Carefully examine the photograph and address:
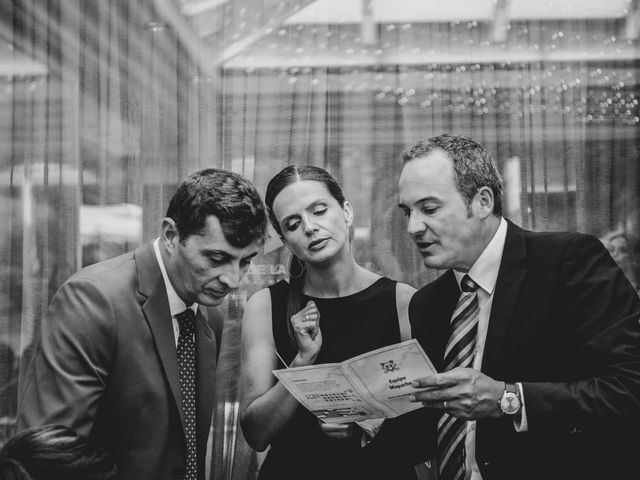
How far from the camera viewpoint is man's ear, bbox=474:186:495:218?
252cm

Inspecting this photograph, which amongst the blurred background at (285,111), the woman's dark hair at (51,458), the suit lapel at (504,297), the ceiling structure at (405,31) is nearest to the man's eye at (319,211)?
the suit lapel at (504,297)

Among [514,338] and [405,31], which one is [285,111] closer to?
[405,31]

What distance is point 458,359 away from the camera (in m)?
2.42

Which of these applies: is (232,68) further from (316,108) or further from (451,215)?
(451,215)

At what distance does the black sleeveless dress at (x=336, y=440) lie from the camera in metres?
2.70

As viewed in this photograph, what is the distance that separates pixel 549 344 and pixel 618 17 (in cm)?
233

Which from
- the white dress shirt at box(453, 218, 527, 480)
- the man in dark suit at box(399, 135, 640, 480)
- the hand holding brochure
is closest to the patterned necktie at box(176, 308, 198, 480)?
the hand holding brochure

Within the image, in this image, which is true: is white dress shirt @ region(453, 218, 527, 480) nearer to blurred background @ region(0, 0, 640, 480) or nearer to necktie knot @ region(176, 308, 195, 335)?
necktie knot @ region(176, 308, 195, 335)

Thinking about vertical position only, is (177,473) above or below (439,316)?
below

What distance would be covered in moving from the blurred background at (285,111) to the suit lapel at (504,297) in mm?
1284

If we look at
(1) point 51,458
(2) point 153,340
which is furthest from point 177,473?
(1) point 51,458

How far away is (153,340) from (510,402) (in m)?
1.20

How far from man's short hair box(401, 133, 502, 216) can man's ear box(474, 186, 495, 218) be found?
17mm

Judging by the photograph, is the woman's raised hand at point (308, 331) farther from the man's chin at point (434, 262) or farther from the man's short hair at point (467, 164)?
the man's short hair at point (467, 164)
